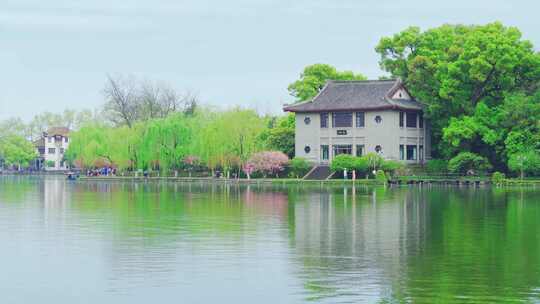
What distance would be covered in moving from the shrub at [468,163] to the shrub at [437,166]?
3310 mm

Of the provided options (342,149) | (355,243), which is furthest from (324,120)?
(355,243)

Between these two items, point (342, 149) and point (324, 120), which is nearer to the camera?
point (342, 149)

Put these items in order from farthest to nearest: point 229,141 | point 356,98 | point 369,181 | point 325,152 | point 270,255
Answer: point 229,141
point 325,152
point 356,98
point 369,181
point 270,255

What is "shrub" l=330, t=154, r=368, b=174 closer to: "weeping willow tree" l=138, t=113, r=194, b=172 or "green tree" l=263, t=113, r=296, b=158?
"green tree" l=263, t=113, r=296, b=158

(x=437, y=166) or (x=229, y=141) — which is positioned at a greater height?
(x=229, y=141)

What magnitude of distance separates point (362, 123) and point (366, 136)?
3.45 feet

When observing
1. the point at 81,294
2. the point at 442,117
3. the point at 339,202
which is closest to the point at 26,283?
the point at 81,294

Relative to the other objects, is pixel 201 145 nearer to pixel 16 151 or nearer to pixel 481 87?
pixel 481 87

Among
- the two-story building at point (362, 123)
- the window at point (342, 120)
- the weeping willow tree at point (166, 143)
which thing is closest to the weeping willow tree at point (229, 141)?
the weeping willow tree at point (166, 143)

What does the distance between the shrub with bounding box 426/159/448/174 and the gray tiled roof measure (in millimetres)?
4301

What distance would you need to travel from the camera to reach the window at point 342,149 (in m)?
75.0

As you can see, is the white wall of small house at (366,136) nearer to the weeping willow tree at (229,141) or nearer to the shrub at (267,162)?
the shrub at (267,162)

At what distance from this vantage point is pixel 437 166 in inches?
2810

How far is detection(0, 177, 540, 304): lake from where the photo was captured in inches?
627
